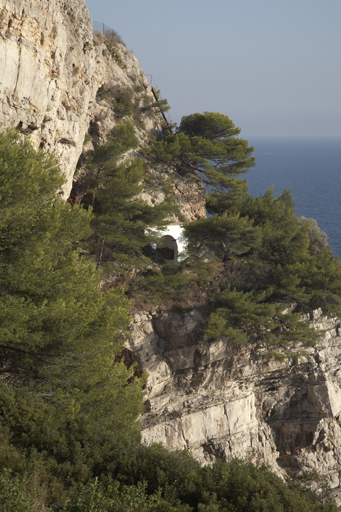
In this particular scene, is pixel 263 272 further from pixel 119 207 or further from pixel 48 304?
pixel 48 304

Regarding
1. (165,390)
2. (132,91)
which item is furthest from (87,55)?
(165,390)

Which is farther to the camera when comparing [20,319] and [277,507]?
[20,319]

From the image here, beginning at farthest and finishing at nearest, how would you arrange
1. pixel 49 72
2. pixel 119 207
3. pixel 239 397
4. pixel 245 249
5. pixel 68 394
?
pixel 245 249, pixel 239 397, pixel 119 207, pixel 49 72, pixel 68 394

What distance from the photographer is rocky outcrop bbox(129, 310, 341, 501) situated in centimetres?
2436

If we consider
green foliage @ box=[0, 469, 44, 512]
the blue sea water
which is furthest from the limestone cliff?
the blue sea water

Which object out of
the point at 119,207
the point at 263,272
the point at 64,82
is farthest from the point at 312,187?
the point at 64,82

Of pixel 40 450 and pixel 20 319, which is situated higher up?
pixel 20 319

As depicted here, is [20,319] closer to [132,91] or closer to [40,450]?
[40,450]

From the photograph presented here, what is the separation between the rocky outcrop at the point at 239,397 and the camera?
2436cm

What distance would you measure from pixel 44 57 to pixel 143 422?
18.4 meters

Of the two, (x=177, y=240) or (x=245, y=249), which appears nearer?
(x=245, y=249)

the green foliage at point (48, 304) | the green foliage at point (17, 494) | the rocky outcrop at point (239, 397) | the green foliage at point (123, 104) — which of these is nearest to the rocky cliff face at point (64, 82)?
the green foliage at point (123, 104)

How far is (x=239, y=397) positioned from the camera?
2658 centimetres

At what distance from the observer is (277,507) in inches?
398
